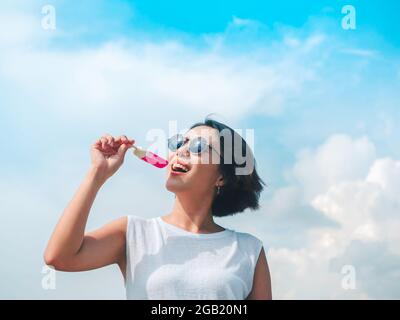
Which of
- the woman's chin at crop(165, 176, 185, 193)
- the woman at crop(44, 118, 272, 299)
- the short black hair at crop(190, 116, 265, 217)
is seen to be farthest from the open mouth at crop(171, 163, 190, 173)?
the short black hair at crop(190, 116, 265, 217)

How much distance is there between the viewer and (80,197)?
179 inches

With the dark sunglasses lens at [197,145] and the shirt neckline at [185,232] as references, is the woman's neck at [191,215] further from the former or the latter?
the dark sunglasses lens at [197,145]

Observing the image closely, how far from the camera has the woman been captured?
15.1 feet

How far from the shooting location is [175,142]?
5391mm

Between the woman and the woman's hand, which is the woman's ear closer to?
the woman

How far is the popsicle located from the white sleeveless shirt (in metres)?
0.48

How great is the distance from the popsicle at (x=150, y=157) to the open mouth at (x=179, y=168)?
0.40 feet

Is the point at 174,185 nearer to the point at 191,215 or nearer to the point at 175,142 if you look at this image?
the point at 191,215

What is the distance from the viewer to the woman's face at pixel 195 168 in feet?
16.8
